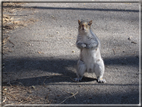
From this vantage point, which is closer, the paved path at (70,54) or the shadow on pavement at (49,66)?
the paved path at (70,54)

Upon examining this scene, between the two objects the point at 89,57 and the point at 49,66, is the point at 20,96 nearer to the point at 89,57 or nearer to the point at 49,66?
the point at 49,66

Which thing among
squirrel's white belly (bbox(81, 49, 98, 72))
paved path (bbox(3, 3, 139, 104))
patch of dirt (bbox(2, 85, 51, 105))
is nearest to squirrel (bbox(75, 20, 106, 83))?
squirrel's white belly (bbox(81, 49, 98, 72))

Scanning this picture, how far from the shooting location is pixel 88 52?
3.16 m

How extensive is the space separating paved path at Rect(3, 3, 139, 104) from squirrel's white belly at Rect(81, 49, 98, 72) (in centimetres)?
31

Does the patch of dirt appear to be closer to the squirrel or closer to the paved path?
the paved path

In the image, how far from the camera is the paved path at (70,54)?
3.13 metres

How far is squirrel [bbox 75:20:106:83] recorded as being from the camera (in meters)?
3.05

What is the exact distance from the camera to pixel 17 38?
491cm

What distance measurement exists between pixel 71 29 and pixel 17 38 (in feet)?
4.78

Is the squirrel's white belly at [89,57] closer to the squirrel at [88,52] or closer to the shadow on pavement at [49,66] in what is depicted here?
the squirrel at [88,52]

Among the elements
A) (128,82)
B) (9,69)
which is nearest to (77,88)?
(128,82)

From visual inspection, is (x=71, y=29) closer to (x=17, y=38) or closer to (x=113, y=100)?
(x=17, y=38)

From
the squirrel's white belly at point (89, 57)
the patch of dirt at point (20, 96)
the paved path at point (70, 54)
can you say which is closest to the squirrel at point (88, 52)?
the squirrel's white belly at point (89, 57)

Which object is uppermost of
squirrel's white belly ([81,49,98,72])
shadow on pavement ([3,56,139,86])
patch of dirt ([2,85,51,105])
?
squirrel's white belly ([81,49,98,72])
